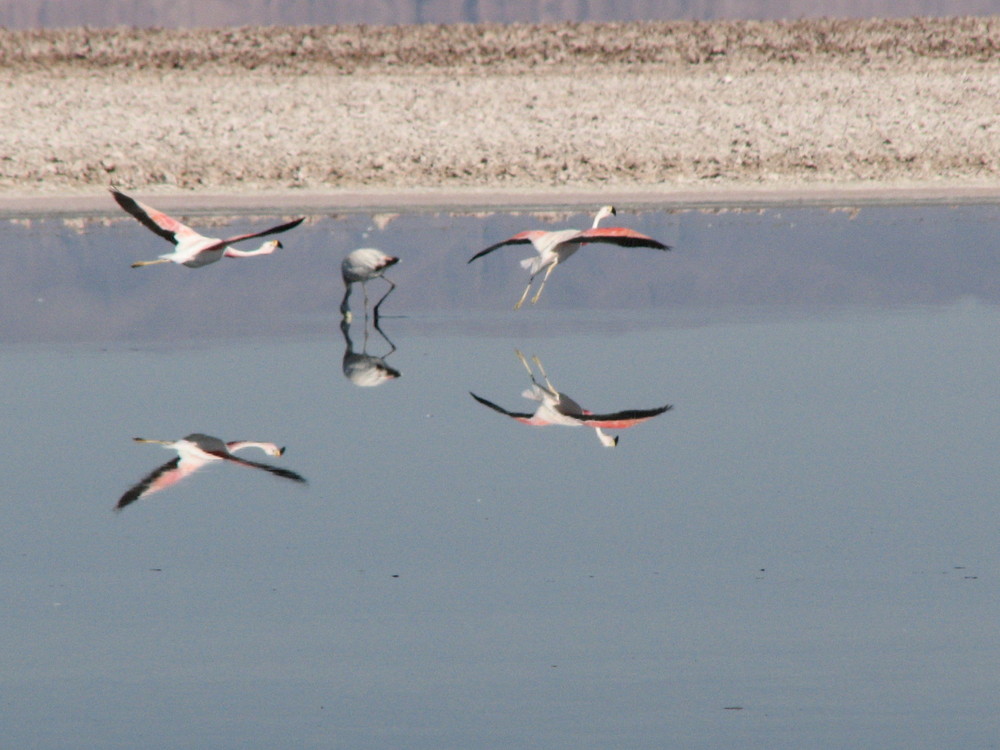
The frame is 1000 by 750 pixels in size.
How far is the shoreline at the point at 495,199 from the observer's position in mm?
27375

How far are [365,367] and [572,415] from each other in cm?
231

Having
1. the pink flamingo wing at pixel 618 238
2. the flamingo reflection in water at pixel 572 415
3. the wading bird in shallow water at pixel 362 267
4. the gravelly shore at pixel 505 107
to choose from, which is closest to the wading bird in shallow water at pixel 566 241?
the pink flamingo wing at pixel 618 238

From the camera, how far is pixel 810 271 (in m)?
16.9

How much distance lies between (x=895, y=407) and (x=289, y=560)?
167 inches

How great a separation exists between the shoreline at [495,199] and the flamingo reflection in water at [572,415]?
1707cm

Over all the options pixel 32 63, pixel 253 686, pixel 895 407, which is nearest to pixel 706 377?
pixel 895 407

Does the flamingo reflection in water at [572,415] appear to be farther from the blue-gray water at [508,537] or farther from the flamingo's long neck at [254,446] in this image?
the flamingo's long neck at [254,446]

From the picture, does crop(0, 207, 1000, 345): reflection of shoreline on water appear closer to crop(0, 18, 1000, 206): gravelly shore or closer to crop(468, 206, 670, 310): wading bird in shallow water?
crop(468, 206, 670, 310): wading bird in shallow water

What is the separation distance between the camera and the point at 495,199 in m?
29.8

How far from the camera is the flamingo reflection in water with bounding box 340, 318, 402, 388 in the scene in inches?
426

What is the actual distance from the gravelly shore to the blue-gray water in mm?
20480

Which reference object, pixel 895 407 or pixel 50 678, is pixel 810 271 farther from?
pixel 50 678

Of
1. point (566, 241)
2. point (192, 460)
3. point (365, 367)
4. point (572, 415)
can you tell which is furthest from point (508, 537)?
point (566, 241)

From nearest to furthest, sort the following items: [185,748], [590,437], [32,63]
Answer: [185,748] < [590,437] < [32,63]
